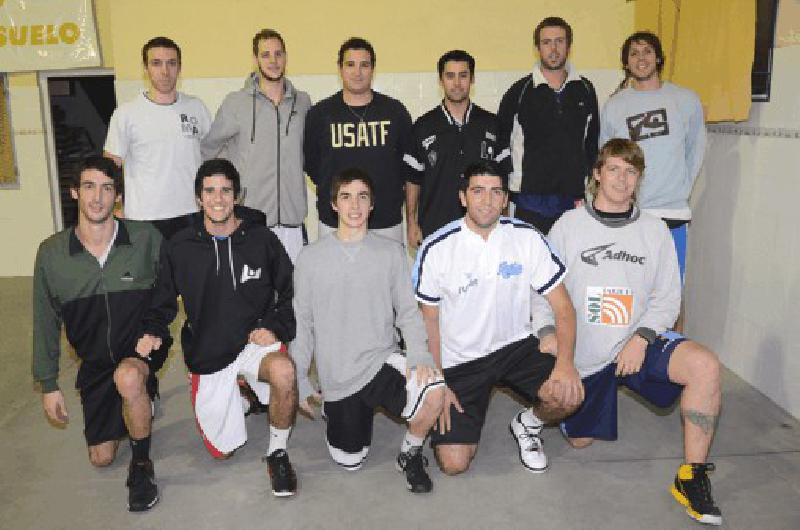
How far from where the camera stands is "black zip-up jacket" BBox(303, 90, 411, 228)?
397 cm

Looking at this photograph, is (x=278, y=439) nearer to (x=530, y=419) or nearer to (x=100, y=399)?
(x=100, y=399)

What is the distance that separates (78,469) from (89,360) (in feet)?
1.65

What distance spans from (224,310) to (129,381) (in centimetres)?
50

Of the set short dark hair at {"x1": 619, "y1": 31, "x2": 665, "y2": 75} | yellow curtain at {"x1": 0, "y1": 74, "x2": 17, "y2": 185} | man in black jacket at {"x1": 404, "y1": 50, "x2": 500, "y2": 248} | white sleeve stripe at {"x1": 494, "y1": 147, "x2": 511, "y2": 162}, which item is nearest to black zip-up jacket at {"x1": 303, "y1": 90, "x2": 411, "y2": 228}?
man in black jacket at {"x1": 404, "y1": 50, "x2": 500, "y2": 248}

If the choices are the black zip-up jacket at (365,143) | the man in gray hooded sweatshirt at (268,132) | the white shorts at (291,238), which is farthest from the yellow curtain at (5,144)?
the black zip-up jacket at (365,143)

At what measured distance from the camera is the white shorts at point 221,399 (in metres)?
3.25

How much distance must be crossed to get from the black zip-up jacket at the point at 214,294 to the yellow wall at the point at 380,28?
334 centimetres

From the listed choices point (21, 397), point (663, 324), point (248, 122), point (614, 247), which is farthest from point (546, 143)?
point (21, 397)

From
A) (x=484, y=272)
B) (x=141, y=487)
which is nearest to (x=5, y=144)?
(x=141, y=487)

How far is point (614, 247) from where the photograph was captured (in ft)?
10.3

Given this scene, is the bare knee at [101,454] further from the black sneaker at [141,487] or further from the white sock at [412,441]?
the white sock at [412,441]

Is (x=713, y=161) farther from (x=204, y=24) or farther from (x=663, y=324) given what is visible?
(x=204, y=24)

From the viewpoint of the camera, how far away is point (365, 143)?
3973mm

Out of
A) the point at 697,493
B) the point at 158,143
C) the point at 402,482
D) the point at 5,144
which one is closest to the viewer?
the point at 697,493
